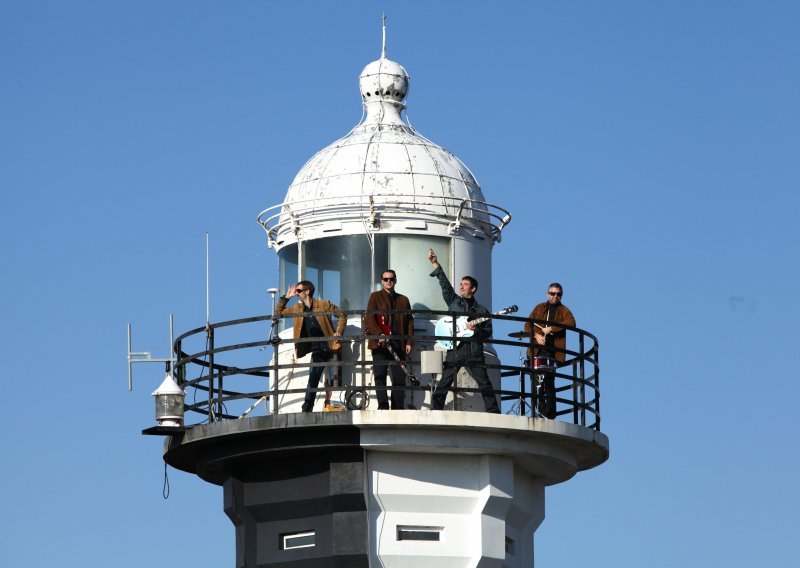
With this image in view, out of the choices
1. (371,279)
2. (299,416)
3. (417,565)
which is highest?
(371,279)

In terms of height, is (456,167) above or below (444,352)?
above

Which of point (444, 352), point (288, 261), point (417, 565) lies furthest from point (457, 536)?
point (288, 261)

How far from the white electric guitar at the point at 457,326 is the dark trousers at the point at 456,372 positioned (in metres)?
0.21

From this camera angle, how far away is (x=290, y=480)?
27391 millimetres

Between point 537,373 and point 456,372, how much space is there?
1.23 m

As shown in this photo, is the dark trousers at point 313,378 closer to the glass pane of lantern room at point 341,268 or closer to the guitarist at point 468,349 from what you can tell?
the glass pane of lantern room at point 341,268

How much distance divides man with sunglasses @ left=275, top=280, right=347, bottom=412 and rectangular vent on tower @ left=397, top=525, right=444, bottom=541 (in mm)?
1805

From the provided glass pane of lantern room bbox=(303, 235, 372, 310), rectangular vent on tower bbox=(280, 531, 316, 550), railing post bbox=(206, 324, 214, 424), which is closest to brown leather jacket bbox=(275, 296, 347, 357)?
glass pane of lantern room bbox=(303, 235, 372, 310)

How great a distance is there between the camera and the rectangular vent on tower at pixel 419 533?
27.1 meters

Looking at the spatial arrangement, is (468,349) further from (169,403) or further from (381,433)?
(169,403)

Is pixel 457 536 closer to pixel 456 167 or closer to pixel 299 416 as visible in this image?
pixel 299 416

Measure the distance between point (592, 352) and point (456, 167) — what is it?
128 inches

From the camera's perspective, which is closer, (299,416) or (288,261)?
(299,416)

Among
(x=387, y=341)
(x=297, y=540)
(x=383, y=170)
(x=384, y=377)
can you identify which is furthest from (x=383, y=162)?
(x=297, y=540)
